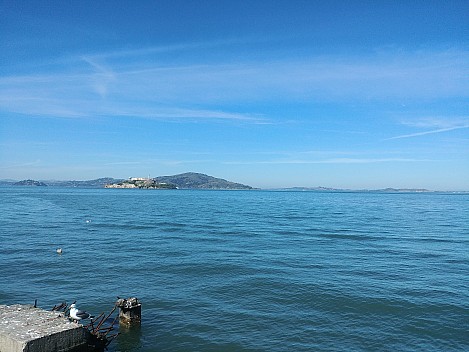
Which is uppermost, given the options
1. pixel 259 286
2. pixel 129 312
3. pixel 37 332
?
pixel 37 332

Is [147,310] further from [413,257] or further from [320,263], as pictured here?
[413,257]

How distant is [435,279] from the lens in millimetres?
32750

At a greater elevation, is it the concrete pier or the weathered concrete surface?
the weathered concrete surface

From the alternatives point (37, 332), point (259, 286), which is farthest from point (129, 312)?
point (259, 286)

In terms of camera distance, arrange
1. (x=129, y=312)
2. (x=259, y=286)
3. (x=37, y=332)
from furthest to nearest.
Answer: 1. (x=259, y=286)
2. (x=129, y=312)
3. (x=37, y=332)

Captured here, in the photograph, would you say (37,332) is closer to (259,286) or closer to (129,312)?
(129,312)

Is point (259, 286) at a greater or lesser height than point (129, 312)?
lesser

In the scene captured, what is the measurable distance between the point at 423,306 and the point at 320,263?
1284 cm

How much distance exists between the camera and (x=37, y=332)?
15180mm

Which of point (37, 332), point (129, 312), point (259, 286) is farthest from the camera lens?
point (259, 286)

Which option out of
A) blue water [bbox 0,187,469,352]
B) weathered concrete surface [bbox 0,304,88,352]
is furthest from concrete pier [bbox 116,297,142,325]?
weathered concrete surface [bbox 0,304,88,352]

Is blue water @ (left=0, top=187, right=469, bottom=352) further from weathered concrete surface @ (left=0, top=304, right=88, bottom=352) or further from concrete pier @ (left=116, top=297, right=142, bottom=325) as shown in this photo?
weathered concrete surface @ (left=0, top=304, right=88, bottom=352)

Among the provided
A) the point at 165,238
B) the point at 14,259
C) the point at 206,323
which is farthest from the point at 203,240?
the point at 206,323

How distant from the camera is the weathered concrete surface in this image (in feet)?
47.6
